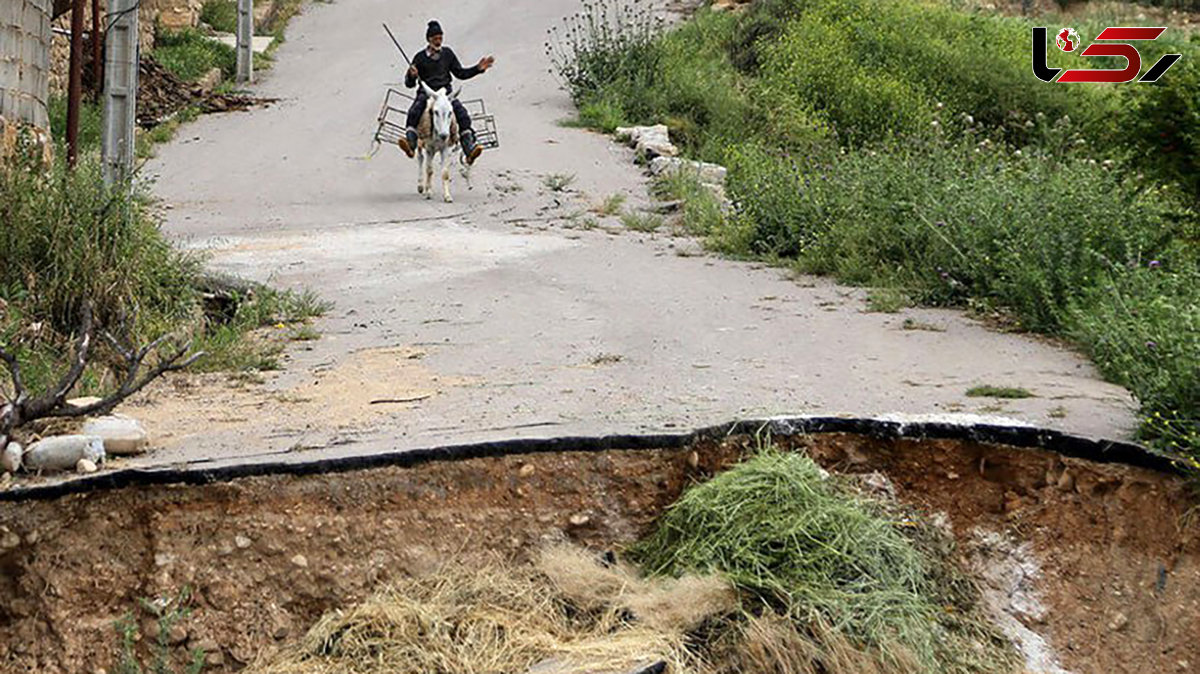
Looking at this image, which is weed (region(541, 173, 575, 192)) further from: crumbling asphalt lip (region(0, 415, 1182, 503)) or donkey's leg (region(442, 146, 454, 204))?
crumbling asphalt lip (region(0, 415, 1182, 503))

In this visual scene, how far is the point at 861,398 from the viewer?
6.87m

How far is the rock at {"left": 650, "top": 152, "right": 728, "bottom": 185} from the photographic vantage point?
53.7 ft

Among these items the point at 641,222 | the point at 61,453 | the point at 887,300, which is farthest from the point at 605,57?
the point at 61,453

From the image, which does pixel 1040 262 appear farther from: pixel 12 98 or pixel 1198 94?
pixel 12 98

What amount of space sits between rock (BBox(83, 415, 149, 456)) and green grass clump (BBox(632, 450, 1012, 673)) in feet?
6.68

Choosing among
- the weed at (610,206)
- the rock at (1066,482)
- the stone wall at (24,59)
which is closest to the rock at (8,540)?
the rock at (1066,482)

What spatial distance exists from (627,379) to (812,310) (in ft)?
8.70

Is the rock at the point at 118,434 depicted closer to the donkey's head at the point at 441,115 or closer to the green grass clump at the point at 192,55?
the donkey's head at the point at 441,115

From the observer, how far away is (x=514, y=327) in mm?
9125

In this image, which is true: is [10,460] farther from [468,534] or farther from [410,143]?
[410,143]

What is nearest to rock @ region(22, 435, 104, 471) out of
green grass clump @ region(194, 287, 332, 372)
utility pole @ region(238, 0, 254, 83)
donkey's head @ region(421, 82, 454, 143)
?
green grass clump @ region(194, 287, 332, 372)

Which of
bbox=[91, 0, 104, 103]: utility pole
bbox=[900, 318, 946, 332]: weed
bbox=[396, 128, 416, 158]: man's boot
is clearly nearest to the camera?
A: bbox=[900, 318, 946, 332]: weed

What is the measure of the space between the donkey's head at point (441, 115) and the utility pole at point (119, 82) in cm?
502

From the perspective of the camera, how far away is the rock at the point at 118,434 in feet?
19.0
